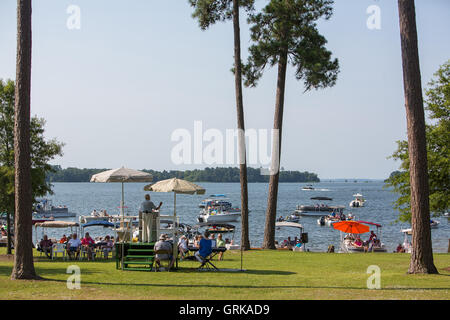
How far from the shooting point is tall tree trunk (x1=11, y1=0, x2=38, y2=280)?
12.5 metres

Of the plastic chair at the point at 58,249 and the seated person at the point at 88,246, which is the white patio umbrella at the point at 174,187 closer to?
the seated person at the point at 88,246

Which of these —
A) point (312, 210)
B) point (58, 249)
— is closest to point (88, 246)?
point (58, 249)

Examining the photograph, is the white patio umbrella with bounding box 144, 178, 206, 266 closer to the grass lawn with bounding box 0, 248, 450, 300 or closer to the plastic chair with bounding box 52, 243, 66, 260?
the grass lawn with bounding box 0, 248, 450, 300

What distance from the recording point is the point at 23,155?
12.6 m

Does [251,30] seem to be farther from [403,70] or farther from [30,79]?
[30,79]

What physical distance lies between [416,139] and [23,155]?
33.5 feet

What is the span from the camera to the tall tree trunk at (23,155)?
493 inches

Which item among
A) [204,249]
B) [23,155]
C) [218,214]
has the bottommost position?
[218,214]

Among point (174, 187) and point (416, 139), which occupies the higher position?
point (416, 139)

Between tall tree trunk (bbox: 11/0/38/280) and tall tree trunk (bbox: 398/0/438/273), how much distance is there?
990 centimetres

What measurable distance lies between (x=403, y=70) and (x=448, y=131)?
9.19 meters

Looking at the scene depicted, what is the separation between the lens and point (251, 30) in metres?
25.3

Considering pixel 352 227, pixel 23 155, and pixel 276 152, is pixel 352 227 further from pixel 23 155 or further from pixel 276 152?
pixel 23 155
